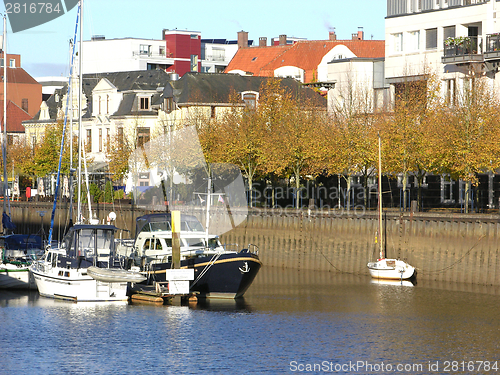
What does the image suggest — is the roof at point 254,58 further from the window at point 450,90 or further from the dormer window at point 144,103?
the window at point 450,90

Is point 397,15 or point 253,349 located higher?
point 397,15

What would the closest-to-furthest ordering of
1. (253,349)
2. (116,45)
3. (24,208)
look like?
(253,349)
(24,208)
(116,45)

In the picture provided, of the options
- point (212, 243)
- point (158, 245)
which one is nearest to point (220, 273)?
point (212, 243)

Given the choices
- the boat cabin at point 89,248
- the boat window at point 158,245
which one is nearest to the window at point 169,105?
the boat window at point 158,245

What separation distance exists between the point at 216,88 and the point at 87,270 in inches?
1927

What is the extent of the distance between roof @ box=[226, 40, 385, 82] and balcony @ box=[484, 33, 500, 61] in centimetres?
5282

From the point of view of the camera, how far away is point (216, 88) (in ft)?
299

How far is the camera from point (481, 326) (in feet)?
129

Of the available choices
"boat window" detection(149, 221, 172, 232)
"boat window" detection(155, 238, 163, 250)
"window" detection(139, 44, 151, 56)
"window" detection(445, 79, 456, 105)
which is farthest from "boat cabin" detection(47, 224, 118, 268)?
"window" detection(139, 44, 151, 56)

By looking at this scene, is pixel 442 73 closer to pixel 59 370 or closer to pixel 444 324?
pixel 444 324

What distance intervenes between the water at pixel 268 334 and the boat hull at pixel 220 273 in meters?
0.95

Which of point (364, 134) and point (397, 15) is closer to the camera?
point (364, 134)

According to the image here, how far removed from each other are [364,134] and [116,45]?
83.5m

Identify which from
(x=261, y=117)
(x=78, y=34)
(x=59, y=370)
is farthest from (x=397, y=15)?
(x=59, y=370)
